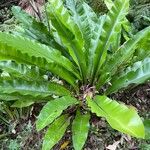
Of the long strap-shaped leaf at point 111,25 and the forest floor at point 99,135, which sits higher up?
the long strap-shaped leaf at point 111,25

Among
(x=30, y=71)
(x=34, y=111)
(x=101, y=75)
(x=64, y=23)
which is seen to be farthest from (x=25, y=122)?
(x=64, y=23)

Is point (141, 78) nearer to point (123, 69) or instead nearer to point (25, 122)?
point (123, 69)

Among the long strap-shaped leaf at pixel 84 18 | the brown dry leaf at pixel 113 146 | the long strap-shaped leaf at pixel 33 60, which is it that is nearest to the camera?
the long strap-shaped leaf at pixel 33 60

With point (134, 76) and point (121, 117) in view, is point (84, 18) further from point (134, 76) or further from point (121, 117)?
point (121, 117)

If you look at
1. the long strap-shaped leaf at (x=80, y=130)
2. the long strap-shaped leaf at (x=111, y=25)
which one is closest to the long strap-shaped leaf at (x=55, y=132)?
the long strap-shaped leaf at (x=80, y=130)

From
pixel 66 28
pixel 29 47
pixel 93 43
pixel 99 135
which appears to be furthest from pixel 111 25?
pixel 99 135

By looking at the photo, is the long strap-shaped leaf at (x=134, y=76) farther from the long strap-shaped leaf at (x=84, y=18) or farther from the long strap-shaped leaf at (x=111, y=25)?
the long strap-shaped leaf at (x=84, y=18)

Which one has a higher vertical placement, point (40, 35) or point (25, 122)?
point (40, 35)
